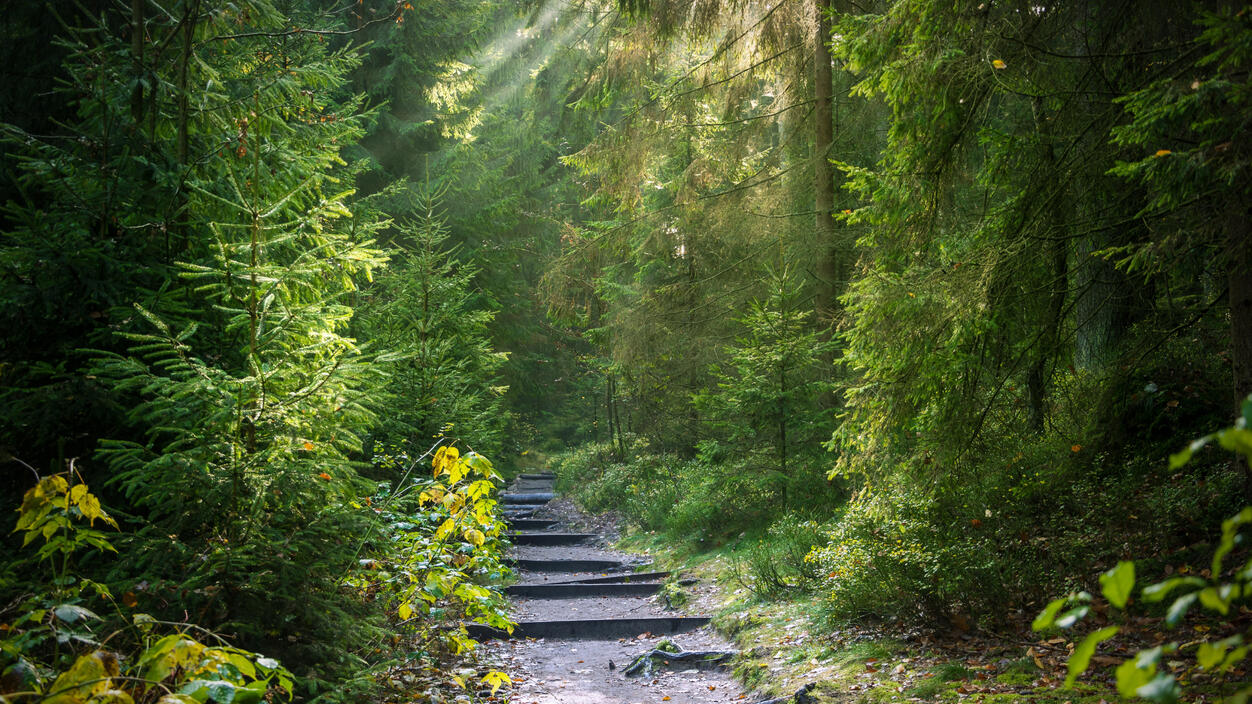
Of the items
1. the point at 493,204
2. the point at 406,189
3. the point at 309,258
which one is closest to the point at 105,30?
the point at 309,258

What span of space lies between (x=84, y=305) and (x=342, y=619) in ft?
8.06

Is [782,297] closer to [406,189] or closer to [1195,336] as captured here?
[1195,336]

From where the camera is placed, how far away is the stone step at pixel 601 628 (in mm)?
7918

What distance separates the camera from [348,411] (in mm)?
4484

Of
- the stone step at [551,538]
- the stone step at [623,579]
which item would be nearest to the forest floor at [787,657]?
the stone step at [623,579]

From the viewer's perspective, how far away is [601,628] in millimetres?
8016

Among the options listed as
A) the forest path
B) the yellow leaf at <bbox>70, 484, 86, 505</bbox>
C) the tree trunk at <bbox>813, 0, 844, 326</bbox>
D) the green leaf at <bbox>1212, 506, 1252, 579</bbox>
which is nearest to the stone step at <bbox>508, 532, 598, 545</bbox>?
the forest path

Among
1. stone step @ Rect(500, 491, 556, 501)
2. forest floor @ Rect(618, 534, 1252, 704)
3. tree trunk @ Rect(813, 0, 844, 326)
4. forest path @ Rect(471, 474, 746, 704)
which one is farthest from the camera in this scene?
stone step @ Rect(500, 491, 556, 501)

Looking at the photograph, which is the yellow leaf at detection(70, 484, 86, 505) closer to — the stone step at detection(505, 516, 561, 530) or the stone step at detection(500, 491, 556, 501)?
the stone step at detection(505, 516, 561, 530)

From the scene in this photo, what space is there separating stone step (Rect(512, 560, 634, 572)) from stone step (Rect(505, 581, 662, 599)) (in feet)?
4.97

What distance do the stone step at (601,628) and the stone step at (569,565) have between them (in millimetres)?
3421

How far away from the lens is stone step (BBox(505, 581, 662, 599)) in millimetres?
9777

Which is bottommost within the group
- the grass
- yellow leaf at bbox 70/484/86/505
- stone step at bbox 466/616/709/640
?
stone step at bbox 466/616/709/640

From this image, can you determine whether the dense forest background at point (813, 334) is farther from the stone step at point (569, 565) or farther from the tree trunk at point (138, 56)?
the stone step at point (569, 565)
